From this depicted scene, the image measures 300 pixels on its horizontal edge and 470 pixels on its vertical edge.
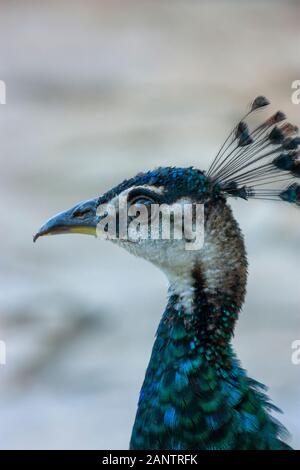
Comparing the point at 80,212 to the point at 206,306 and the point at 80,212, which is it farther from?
the point at 206,306

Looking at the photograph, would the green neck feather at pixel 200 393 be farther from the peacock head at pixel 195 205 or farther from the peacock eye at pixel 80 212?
the peacock eye at pixel 80 212

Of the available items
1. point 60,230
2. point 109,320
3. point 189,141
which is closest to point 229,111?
point 189,141

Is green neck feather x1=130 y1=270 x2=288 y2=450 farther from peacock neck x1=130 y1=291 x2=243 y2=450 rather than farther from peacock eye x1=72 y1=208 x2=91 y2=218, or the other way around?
peacock eye x1=72 y1=208 x2=91 y2=218

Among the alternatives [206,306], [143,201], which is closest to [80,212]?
[143,201]

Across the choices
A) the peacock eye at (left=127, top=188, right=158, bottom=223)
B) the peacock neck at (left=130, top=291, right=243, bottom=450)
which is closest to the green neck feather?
the peacock neck at (left=130, top=291, right=243, bottom=450)

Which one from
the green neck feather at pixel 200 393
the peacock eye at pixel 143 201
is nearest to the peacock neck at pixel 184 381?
→ the green neck feather at pixel 200 393

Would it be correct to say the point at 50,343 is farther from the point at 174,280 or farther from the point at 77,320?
the point at 174,280

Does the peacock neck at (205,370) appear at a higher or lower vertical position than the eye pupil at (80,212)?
lower
